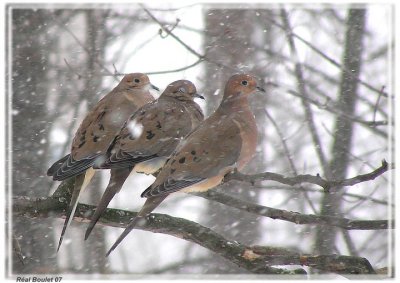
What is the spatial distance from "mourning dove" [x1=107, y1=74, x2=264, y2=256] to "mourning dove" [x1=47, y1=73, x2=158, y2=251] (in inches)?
16.7

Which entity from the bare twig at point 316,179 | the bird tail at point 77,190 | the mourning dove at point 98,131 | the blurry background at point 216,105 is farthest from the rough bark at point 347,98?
the bird tail at point 77,190

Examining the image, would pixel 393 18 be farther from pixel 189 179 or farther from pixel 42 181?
pixel 42 181

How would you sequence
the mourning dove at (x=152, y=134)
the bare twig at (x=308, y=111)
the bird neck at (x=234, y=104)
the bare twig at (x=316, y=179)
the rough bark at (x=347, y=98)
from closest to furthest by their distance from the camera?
the bare twig at (x=316, y=179)
the mourning dove at (x=152, y=134)
the bird neck at (x=234, y=104)
the bare twig at (x=308, y=111)
the rough bark at (x=347, y=98)

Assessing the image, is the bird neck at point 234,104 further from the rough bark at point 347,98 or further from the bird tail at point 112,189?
the rough bark at point 347,98

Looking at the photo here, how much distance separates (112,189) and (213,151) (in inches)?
24.4

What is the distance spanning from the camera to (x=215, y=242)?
3725mm

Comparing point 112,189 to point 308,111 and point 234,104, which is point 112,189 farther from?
point 308,111

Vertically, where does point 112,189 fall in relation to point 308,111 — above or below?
below

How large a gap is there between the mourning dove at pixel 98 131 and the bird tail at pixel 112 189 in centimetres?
13

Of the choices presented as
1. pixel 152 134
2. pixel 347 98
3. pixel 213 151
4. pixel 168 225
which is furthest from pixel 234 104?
pixel 347 98

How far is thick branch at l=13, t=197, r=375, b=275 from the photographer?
349 centimetres

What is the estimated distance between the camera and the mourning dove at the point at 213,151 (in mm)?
3547

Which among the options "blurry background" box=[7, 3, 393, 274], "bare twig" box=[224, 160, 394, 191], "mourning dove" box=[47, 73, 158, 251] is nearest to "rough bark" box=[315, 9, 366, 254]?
"blurry background" box=[7, 3, 393, 274]

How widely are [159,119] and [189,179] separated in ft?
1.67
